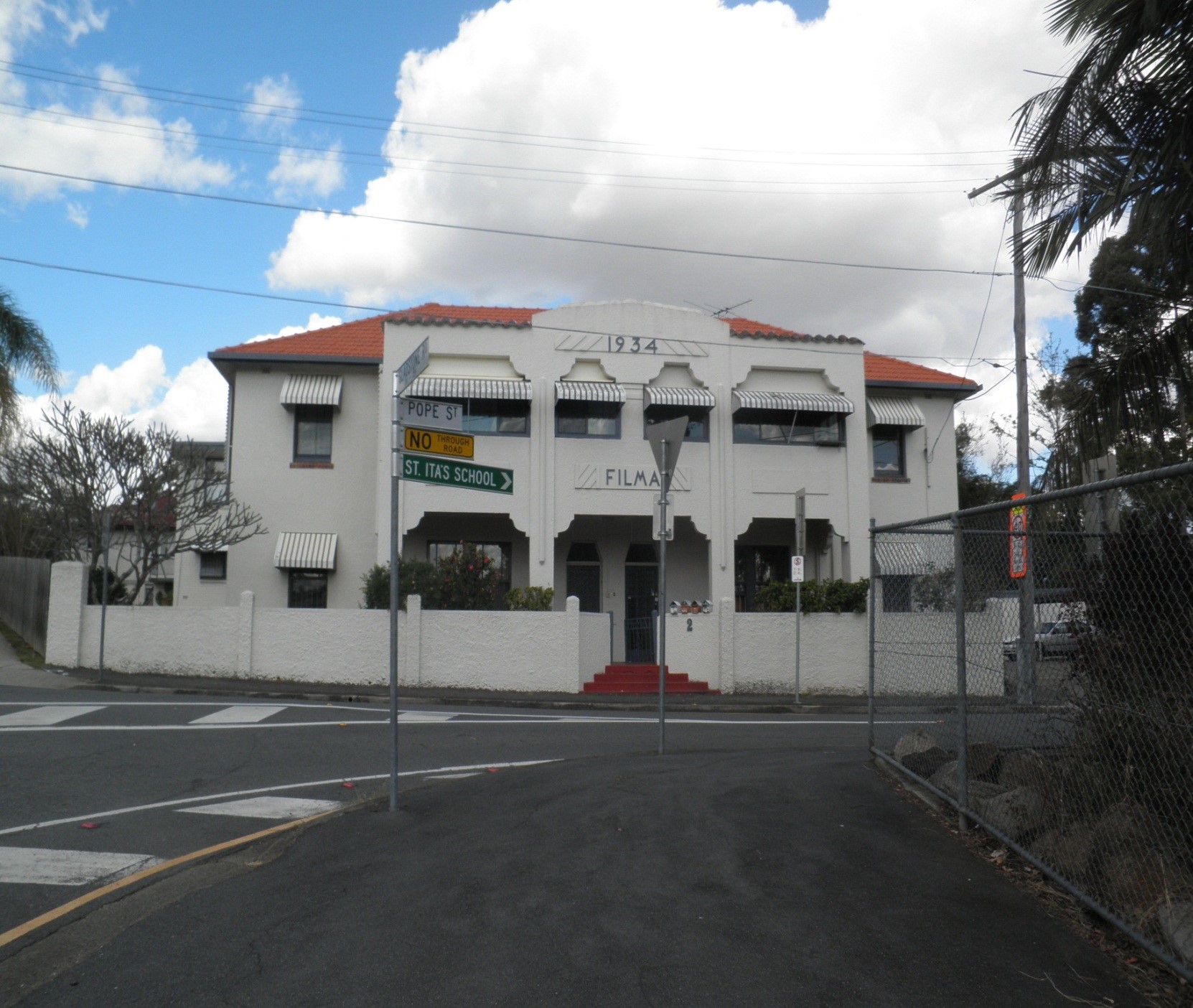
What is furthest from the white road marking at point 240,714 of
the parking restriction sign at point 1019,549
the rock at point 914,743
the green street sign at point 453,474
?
the parking restriction sign at point 1019,549

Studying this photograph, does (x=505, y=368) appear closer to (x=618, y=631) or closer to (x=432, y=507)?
(x=432, y=507)

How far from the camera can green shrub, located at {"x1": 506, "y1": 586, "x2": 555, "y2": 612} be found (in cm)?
2053

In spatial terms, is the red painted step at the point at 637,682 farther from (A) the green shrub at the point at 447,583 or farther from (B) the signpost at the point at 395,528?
(B) the signpost at the point at 395,528

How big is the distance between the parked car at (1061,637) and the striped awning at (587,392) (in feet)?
53.0

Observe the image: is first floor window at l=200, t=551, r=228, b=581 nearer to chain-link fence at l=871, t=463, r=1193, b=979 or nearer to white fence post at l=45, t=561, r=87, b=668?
white fence post at l=45, t=561, r=87, b=668

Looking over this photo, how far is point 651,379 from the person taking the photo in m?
22.7

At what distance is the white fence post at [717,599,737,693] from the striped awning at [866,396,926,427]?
287 inches

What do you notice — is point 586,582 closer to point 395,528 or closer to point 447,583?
point 447,583

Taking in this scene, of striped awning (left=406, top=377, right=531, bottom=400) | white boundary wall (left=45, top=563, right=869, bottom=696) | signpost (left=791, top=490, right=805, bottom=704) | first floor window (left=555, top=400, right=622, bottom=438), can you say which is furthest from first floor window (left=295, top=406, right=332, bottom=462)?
signpost (left=791, top=490, right=805, bottom=704)

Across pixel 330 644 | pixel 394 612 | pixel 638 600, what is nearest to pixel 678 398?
pixel 638 600

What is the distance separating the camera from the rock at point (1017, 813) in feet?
18.4

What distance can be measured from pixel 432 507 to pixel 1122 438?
50.7 ft

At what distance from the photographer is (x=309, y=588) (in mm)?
23688

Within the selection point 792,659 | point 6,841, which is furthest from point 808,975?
point 792,659
